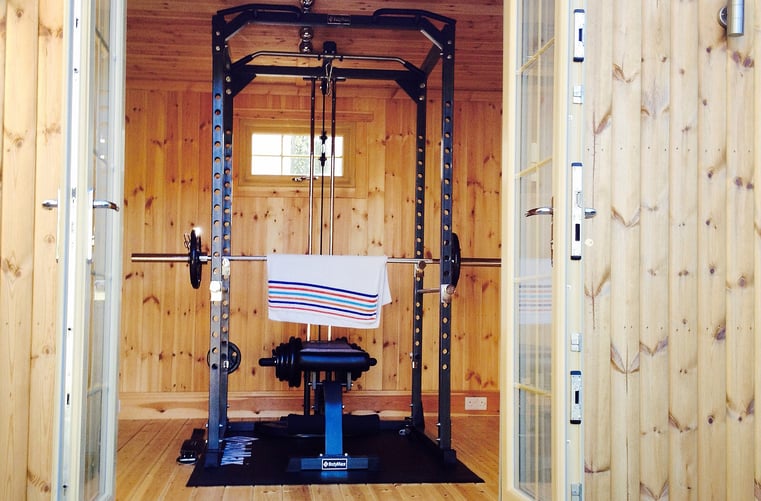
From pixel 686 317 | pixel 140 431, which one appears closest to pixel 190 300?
pixel 140 431

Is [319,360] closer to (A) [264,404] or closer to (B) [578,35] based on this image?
(A) [264,404]

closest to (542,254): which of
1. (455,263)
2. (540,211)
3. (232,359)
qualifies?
(540,211)

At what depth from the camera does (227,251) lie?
14.0ft

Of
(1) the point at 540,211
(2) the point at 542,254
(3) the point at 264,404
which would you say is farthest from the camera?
(3) the point at 264,404

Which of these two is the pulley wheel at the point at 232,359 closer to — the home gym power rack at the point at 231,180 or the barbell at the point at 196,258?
the home gym power rack at the point at 231,180

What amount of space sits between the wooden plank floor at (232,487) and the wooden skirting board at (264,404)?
343mm

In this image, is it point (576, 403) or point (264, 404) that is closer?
point (576, 403)

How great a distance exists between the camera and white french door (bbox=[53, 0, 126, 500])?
232 centimetres

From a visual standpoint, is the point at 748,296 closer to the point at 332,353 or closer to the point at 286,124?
the point at 332,353

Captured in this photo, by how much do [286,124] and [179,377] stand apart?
1.80 m

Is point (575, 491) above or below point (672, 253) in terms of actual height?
below

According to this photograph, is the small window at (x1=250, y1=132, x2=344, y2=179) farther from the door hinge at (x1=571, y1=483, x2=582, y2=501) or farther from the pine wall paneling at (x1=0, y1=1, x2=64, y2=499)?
the door hinge at (x1=571, y1=483, x2=582, y2=501)

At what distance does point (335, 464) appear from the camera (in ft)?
13.3

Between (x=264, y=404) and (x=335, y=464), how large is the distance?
1.54 m
